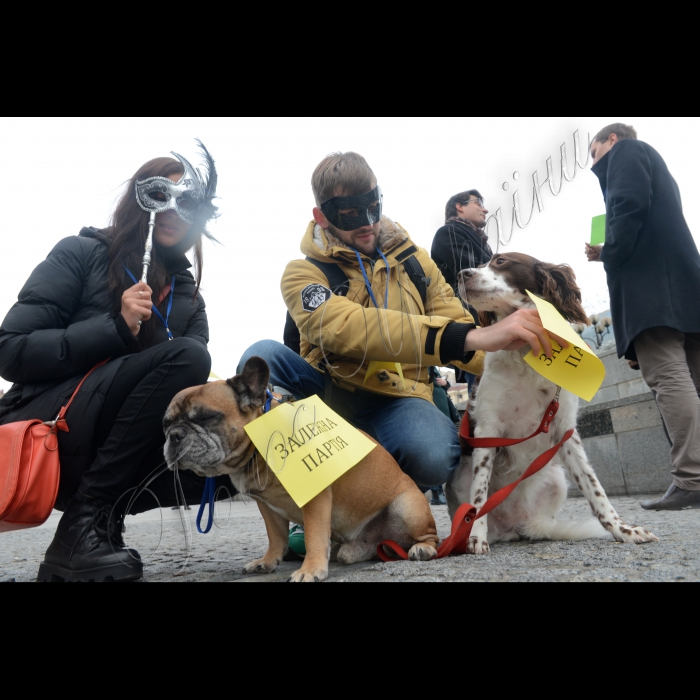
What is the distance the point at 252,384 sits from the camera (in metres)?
2.20

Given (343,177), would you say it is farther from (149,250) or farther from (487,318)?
(487,318)

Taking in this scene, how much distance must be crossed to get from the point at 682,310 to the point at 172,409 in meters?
3.30

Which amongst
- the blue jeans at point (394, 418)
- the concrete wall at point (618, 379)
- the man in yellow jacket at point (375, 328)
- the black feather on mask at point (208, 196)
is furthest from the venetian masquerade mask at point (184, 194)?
the concrete wall at point (618, 379)

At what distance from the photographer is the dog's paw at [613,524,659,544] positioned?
95.7 inches

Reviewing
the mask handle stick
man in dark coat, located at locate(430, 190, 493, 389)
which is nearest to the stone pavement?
the mask handle stick

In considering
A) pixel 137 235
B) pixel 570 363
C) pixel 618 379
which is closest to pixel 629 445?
pixel 618 379

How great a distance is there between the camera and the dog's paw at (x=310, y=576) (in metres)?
1.93

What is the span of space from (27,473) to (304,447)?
3.29 feet

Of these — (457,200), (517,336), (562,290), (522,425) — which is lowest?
(522,425)

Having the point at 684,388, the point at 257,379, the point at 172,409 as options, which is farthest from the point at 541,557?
the point at 684,388

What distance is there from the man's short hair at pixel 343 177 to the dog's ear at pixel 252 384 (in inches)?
32.0

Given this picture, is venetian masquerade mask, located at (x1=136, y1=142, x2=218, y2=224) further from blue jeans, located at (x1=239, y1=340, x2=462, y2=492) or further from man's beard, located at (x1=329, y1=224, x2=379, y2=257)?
blue jeans, located at (x1=239, y1=340, x2=462, y2=492)

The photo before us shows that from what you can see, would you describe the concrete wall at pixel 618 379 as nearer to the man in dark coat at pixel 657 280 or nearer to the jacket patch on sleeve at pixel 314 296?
the man in dark coat at pixel 657 280

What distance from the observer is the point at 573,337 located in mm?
1997
